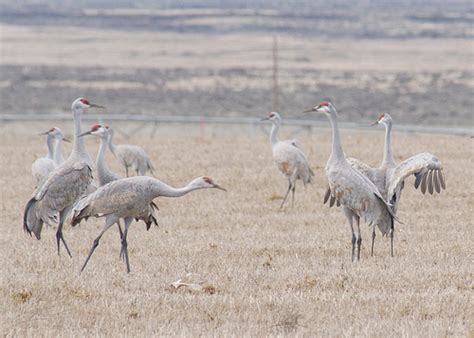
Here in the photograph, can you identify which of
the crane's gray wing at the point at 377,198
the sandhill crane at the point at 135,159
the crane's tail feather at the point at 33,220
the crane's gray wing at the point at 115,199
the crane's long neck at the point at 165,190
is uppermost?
Answer: the crane's long neck at the point at 165,190

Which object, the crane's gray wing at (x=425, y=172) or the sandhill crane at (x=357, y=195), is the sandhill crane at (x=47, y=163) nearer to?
the sandhill crane at (x=357, y=195)

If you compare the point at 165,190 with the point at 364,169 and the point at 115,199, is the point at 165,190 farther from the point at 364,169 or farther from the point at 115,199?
the point at 364,169

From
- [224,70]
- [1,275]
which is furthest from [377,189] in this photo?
[224,70]

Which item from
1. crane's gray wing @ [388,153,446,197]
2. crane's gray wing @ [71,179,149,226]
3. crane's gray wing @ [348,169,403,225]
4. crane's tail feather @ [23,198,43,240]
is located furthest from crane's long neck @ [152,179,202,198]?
crane's gray wing @ [388,153,446,197]

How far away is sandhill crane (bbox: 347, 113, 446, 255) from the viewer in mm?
13258

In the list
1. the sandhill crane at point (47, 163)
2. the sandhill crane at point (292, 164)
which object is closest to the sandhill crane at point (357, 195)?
the sandhill crane at point (47, 163)

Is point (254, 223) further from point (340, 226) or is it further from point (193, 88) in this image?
point (193, 88)

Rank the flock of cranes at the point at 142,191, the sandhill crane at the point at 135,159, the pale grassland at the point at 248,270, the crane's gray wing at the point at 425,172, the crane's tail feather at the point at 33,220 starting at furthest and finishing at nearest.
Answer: the sandhill crane at the point at 135,159
the crane's tail feather at the point at 33,220
the crane's gray wing at the point at 425,172
the flock of cranes at the point at 142,191
the pale grassland at the point at 248,270

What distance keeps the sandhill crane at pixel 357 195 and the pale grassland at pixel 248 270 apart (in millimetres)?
384

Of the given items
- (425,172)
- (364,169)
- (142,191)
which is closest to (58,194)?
(142,191)

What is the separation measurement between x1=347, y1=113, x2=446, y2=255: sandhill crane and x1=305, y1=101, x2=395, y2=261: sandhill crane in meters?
0.38

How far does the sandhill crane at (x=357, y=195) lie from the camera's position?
1299cm

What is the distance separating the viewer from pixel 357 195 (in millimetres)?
13016

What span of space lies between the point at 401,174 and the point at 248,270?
2600mm
